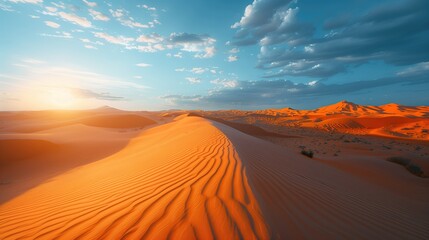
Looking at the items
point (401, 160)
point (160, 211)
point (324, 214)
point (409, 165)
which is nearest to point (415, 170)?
point (409, 165)

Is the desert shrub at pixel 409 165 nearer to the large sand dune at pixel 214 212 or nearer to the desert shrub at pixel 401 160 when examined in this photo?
the desert shrub at pixel 401 160

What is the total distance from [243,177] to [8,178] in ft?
31.1

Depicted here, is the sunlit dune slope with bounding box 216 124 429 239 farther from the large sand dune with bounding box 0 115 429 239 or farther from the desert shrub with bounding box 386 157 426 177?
the desert shrub with bounding box 386 157 426 177

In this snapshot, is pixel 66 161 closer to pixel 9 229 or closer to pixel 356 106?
pixel 9 229

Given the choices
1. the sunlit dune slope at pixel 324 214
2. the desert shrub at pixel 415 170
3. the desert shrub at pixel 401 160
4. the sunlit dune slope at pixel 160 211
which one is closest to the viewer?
the sunlit dune slope at pixel 160 211

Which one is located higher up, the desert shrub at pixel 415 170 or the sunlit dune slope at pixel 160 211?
the sunlit dune slope at pixel 160 211

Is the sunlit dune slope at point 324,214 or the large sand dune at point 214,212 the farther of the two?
the sunlit dune slope at point 324,214

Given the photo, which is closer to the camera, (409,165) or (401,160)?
(409,165)

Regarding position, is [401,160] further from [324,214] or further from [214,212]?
[214,212]

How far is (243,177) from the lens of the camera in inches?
136

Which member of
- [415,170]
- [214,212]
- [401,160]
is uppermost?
[214,212]

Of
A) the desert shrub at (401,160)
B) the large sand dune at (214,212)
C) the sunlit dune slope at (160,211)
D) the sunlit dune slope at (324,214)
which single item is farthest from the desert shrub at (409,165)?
the sunlit dune slope at (160,211)

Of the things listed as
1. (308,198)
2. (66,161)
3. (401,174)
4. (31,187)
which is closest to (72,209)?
(308,198)

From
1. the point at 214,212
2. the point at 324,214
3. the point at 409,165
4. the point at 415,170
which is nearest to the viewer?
the point at 214,212
